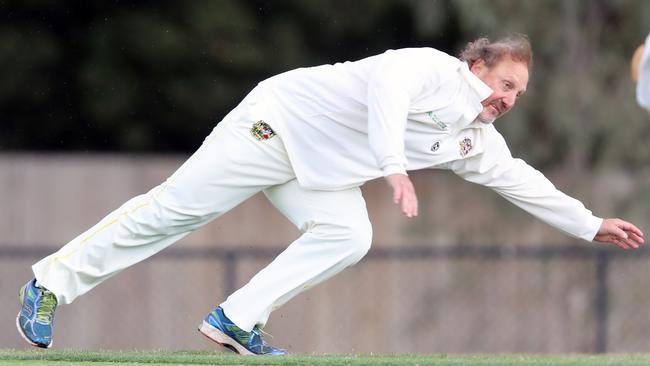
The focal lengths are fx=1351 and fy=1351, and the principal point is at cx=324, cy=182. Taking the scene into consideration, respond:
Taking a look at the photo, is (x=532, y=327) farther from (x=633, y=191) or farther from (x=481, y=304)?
(x=633, y=191)

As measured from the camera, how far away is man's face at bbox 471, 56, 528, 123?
5469 millimetres

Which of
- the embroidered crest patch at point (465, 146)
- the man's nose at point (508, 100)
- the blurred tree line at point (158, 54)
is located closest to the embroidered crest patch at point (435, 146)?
the embroidered crest patch at point (465, 146)

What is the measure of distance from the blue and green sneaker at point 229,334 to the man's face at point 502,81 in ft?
4.40

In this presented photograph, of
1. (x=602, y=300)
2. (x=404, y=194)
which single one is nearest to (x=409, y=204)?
(x=404, y=194)

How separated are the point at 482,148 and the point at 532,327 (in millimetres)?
6601

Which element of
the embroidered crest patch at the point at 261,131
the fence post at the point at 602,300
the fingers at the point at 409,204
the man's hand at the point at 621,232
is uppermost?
the embroidered crest patch at the point at 261,131

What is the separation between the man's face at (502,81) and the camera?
5.47 m

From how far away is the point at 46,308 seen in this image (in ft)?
18.1

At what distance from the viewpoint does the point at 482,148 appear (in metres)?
5.66

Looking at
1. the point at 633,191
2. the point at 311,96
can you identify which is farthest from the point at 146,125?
the point at 311,96

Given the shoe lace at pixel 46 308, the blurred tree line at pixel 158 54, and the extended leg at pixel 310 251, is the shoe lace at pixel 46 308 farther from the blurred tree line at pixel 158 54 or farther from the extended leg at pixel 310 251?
the blurred tree line at pixel 158 54

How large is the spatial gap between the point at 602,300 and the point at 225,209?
4967 millimetres

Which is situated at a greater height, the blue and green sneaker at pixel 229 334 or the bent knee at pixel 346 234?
the bent knee at pixel 346 234

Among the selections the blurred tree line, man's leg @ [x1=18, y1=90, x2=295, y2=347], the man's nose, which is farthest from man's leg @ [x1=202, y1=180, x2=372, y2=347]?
the blurred tree line
